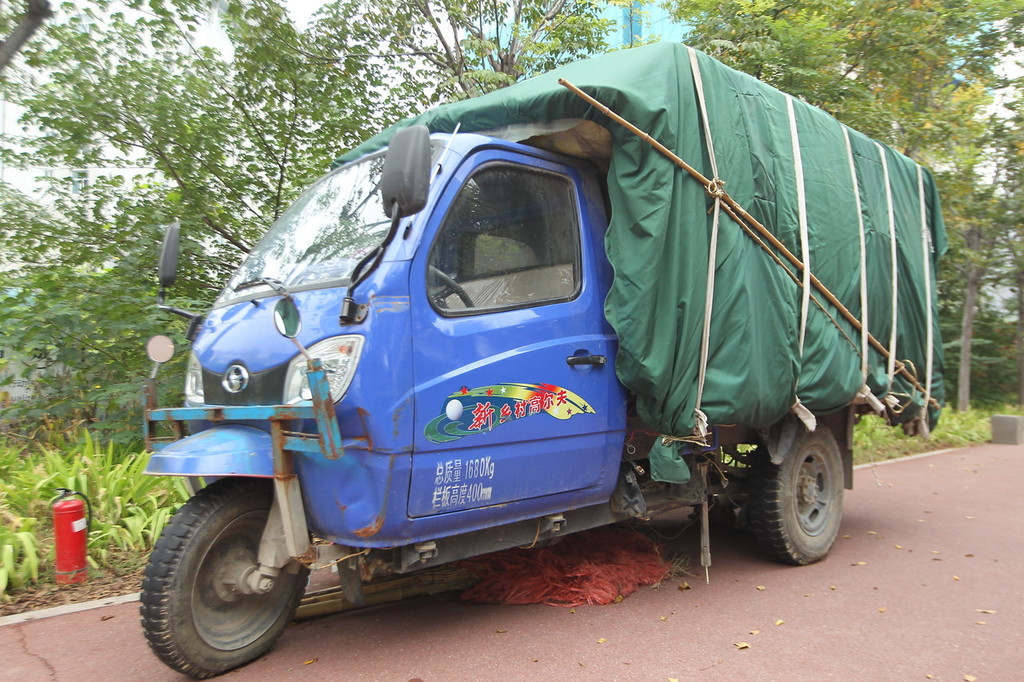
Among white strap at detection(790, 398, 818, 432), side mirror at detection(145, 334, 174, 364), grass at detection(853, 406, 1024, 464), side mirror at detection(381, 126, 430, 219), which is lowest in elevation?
grass at detection(853, 406, 1024, 464)

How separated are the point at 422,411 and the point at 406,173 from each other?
1.01 metres

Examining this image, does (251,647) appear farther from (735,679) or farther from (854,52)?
(854,52)

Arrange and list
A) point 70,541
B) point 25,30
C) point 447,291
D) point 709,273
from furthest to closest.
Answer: point 25,30 → point 70,541 → point 709,273 → point 447,291

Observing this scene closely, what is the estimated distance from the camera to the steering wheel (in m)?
3.42

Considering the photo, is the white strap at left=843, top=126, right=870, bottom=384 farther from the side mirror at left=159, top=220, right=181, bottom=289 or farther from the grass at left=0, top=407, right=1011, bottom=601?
the grass at left=0, top=407, right=1011, bottom=601

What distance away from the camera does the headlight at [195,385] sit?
3.74 meters

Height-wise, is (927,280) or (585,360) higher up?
(927,280)

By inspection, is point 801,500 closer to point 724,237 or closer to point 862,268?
point 862,268

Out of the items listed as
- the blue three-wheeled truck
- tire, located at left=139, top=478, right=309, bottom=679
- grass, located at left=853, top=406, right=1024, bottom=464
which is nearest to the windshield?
the blue three-wheeled truck

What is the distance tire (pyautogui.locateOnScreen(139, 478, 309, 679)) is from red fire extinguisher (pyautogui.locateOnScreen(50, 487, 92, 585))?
191 cm

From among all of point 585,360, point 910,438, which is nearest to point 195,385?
point 585,360

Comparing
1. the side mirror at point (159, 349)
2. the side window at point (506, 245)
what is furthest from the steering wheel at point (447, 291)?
the side mirror at point (159, 349)

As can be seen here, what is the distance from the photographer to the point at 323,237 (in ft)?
12.6

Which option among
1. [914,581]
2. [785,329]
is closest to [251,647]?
[785,329]
